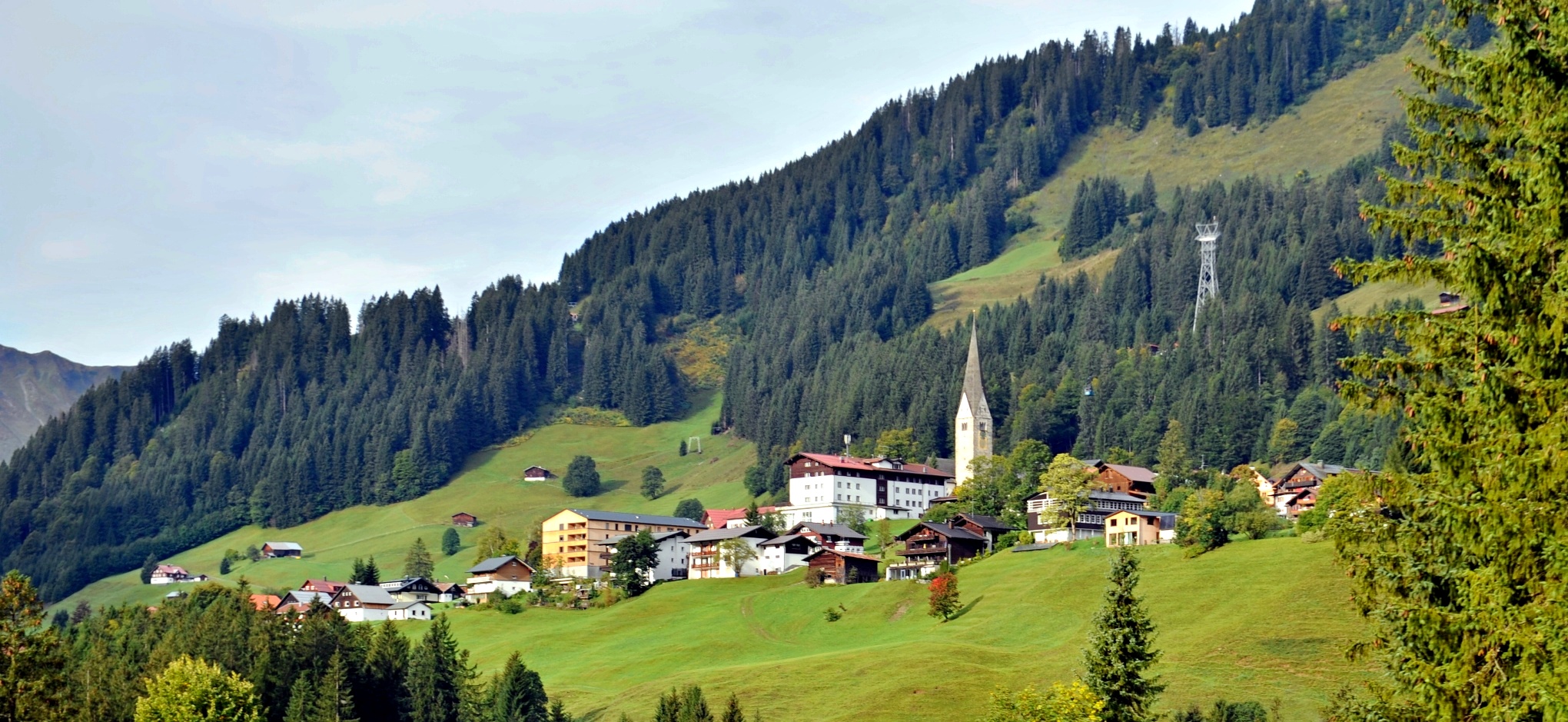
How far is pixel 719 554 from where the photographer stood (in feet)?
505

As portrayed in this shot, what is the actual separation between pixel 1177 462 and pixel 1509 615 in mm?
A: 147859

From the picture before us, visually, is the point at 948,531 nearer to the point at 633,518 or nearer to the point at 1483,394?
the point at 633,518

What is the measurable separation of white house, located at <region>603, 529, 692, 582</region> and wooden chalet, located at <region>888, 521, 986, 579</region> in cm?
2675

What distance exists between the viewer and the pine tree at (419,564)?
597ft

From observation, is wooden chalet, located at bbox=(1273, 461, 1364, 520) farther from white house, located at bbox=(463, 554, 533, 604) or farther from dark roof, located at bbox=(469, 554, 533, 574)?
dark roof, located at bbox=(469, 554, 533, 574)

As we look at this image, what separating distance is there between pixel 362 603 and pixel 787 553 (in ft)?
143

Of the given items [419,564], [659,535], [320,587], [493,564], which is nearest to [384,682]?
[659,535]

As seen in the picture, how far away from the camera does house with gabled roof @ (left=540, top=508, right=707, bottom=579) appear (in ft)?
560

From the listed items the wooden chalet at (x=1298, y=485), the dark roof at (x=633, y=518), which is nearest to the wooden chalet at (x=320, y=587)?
the dark roof at (x=633, y=518)

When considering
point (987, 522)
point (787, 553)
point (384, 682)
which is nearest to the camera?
point (384, 682)

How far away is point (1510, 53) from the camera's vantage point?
2073 centimetres

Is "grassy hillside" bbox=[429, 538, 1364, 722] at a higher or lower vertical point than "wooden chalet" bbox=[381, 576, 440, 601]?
lower

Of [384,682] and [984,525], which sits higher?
[984,525]

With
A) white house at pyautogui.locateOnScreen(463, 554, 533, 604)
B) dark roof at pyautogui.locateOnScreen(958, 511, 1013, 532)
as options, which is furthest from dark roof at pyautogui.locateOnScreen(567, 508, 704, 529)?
dark roof at pyautogui.locateOnScreen(958, 511, 1013, 532)
